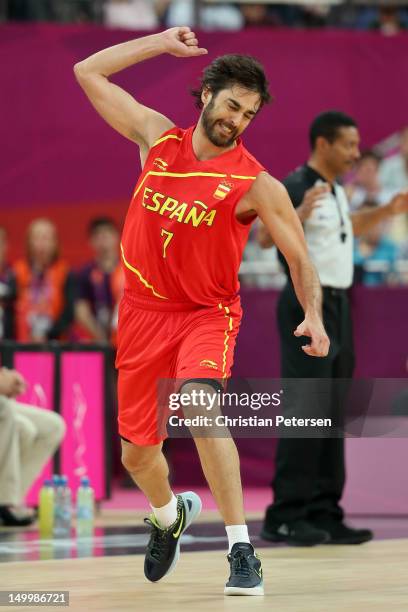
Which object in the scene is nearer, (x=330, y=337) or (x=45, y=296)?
(x=330, y=337)

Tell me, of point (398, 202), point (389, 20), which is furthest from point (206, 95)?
point (389, 20)

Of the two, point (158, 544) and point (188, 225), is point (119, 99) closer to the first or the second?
point (188, 225)

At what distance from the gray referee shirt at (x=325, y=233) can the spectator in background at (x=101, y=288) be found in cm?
406

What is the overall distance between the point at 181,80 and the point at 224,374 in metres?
7.47

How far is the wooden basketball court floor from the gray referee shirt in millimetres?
1464

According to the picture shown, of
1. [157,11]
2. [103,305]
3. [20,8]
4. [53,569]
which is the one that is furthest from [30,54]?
[53,569]

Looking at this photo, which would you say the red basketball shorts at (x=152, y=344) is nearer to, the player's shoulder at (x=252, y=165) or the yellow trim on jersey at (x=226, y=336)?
the yellow trim on jersey at (x=226, y=336)

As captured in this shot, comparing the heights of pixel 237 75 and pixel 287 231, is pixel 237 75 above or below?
above

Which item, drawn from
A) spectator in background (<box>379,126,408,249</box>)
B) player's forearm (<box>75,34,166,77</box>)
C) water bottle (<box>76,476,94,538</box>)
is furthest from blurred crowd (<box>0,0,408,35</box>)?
player's forearm (<box>75,34,166,77</box>)

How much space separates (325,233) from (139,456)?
2304 millimetres

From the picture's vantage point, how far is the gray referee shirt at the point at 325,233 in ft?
24.4

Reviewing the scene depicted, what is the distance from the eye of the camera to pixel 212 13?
12.9m

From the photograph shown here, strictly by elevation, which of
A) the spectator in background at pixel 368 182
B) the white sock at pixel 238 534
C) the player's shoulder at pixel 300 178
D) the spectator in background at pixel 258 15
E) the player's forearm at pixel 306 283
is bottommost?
the white sock at pixel 238 534

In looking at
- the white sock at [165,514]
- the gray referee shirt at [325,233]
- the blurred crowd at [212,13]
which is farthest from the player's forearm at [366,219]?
the blurred crowd at [212,13]
